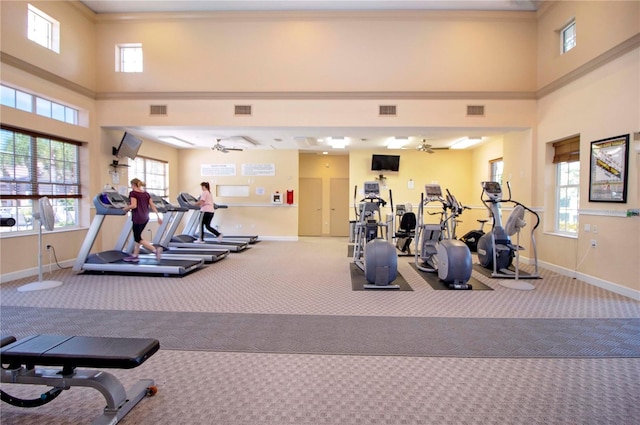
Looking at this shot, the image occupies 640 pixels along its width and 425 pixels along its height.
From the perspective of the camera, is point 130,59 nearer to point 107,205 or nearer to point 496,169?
point 107,205

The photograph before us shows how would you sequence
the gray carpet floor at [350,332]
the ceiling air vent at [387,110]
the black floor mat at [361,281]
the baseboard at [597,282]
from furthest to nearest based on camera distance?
the ceiling air vent at [387,110] < the black floor mat at [361,281] < the baseboard at [597,282] < the gray carpet floor at [350,332]

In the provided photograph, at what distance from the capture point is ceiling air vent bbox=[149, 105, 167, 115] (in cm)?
714

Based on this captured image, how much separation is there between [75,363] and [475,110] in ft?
23.9

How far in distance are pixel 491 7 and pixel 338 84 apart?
329cm

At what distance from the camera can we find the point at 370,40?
6969 millimetres

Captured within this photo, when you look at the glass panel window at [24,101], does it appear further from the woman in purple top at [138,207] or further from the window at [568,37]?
the window at [568,37]

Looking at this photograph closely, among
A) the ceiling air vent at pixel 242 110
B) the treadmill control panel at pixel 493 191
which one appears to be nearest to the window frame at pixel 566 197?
the treadmill control panel at pixel 493 191

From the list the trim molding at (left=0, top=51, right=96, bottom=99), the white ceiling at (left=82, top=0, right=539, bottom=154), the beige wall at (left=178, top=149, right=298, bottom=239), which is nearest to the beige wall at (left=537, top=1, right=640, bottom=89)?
the white ceiling at (left=82, top=0, right=539, bottom=154)

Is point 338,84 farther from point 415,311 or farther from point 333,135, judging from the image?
point 415,311

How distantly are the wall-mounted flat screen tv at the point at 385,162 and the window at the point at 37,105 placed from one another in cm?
747

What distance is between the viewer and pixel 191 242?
8570 millimetres

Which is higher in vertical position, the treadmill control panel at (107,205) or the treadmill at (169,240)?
the treadmill control panel at (107,205)

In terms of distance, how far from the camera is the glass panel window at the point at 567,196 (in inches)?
243

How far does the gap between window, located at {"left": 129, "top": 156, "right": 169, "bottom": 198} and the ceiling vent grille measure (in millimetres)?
7668
